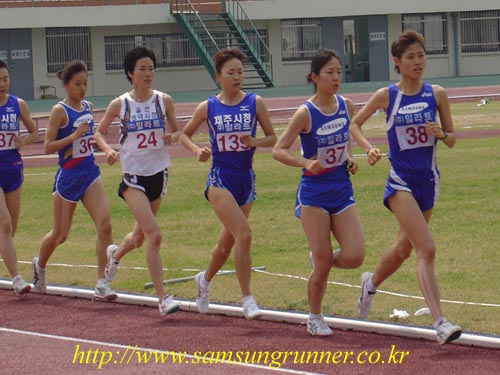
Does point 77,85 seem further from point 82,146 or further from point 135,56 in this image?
point 135,56

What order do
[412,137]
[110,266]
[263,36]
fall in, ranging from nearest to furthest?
[412,137] → [110,266] → [263,36]

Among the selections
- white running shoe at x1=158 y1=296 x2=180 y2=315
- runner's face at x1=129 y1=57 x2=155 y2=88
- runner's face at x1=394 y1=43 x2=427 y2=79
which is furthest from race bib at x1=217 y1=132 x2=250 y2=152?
runner's face at x1=394 y1=43 x2=427 y2=79

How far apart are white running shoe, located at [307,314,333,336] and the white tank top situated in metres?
2.16

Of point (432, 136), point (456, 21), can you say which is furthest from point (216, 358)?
point (456, 21)

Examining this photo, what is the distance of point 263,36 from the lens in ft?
186

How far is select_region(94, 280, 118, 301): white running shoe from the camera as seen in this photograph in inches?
411

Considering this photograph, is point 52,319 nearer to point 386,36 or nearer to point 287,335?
point 287,335

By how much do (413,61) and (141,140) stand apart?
2.69 metres

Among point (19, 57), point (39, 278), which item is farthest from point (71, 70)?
point (19, 57)

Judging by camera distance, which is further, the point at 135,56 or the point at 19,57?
the point at 19,57

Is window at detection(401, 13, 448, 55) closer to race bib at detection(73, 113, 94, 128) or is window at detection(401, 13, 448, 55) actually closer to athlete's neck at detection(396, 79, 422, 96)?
race bib at detection(73, 113, 94, 128)

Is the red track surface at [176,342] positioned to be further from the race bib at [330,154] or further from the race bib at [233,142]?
the race bib at [233,142]

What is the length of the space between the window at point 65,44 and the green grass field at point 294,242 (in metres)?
32.5

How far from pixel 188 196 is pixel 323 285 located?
1033 cm
